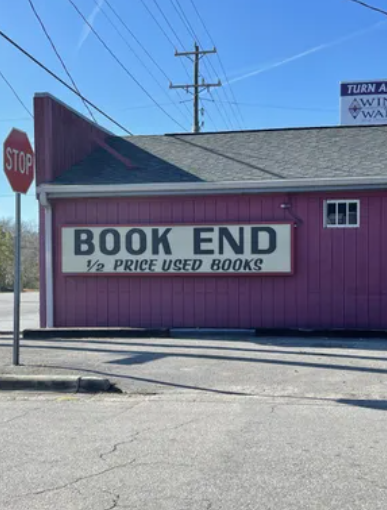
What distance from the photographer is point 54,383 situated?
23.6ft

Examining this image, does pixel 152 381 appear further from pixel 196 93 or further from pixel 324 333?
pixel 196 93

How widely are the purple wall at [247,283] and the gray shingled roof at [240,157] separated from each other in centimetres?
63

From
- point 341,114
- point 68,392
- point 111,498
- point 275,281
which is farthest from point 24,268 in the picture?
point 111,498

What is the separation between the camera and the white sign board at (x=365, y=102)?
79.5ft

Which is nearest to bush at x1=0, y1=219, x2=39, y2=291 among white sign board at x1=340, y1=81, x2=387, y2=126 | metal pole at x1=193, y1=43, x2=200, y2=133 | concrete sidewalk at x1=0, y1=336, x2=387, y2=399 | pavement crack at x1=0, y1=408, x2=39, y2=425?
metal pole at x1=193, y1=43, x2=200, y2=133

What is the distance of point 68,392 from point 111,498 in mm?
3439

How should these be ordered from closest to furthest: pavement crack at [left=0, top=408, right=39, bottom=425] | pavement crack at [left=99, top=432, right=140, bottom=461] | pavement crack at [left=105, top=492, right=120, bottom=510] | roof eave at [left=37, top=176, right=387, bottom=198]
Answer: pavement crack at [left=105, top=492, right=120, bottom=510]
pavement crack at [left=99, top=432, right=140, bottom=461]
pavement crack at [left=0, top=408, right=39, bottom=425]
roof eave at [left=37, top=176, right=387, bottom=198]

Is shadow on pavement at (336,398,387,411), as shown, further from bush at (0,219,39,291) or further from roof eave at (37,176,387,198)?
bush at (0,219,39,291)

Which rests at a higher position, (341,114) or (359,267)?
(341,114)

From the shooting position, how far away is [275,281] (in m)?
11.5

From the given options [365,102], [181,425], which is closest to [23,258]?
[365,102]

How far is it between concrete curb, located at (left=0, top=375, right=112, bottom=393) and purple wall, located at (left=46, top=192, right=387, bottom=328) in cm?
468

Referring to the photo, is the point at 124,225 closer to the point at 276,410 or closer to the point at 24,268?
the point at 276,410

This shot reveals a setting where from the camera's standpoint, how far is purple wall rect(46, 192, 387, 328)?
36.6 feet
